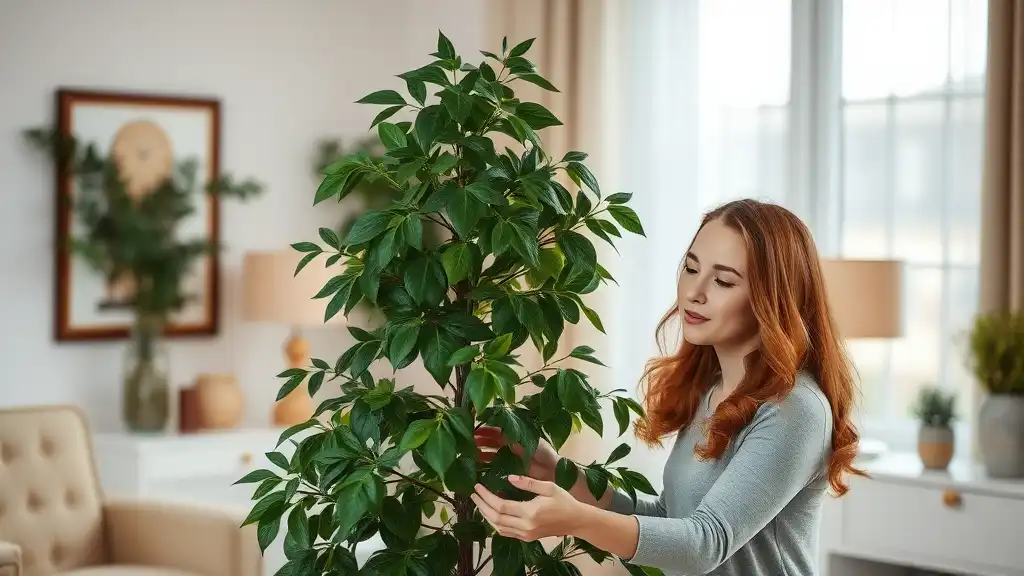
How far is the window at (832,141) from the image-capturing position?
12.7 feet

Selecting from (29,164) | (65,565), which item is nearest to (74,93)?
(29,164)

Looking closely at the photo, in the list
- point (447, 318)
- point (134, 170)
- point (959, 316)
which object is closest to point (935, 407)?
point (959, 316)

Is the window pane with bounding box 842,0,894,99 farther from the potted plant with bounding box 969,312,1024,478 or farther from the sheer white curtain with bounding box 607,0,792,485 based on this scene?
the potted plant with bounding box 969,312,1024,478

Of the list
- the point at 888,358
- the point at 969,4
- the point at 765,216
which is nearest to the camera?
the point at 765,216

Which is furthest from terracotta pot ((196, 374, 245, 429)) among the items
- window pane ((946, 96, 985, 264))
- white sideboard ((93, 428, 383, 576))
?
window pane ((946, 96, 985, 264))

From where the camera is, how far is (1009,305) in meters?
3.49

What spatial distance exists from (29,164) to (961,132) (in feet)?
10.4

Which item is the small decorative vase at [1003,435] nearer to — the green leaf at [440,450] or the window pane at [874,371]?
the window pane at [874,371]

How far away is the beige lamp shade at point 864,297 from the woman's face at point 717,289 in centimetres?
157

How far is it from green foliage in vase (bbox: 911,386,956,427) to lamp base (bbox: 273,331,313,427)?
2.32 meters

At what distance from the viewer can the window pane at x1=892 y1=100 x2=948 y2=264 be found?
3.90m

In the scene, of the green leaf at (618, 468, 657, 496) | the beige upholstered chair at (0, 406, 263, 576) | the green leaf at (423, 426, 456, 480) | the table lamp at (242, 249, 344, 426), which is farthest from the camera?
the table lamp at (242, 249, 344, 426)

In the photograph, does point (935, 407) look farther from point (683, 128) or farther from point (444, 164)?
point (444, 164)

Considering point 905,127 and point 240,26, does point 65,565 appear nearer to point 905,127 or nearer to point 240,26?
point 240,26
